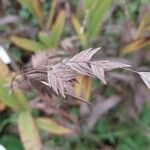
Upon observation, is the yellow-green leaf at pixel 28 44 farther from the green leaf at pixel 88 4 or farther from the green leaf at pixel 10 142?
the green leaf at pixel 10 142

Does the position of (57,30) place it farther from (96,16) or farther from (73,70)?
(73,70)

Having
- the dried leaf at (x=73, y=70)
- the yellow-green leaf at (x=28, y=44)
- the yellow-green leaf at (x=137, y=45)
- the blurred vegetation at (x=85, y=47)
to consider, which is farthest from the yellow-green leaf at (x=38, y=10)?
the dried leaf at (x=73, y=70)

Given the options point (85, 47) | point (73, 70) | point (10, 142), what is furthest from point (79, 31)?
point (73, 70)

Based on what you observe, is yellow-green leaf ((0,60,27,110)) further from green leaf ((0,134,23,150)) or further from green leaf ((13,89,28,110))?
green leaf ((0,134,23,150))

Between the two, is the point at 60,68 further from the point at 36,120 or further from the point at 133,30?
the point at 133,30

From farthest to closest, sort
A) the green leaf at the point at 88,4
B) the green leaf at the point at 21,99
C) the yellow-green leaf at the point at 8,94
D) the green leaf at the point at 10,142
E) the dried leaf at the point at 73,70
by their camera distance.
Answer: the green leaf at the point at 10,142 < the green leaf at the point at 88,4 < the green leaf at the point at 21,99 < the yellow-green leaf at the point at 8,94 < the dried leaf at the point at 73,70

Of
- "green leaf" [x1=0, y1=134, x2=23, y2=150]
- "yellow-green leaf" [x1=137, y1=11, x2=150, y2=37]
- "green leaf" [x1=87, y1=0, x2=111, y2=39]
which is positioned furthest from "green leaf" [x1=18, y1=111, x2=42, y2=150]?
"yellow-green leaf" [x1=137, y1=11, x2=150, y2=37]

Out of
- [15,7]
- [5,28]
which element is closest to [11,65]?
[5,28]
